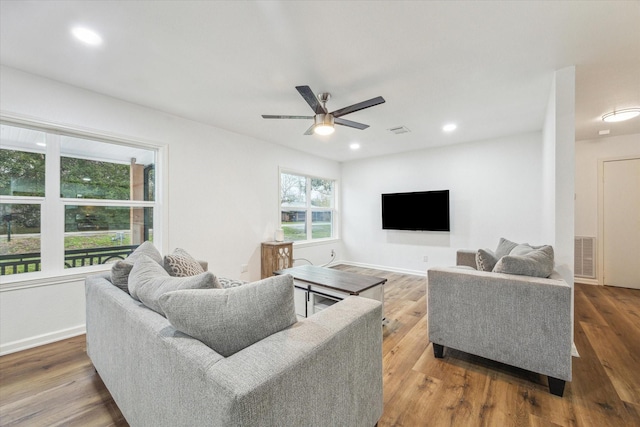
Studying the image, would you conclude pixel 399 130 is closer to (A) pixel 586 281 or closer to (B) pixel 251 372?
(B) pixel 251 372

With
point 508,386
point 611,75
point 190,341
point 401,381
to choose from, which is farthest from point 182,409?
point 611,75

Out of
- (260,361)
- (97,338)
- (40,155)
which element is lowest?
(97,338)

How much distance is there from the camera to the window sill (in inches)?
89.7

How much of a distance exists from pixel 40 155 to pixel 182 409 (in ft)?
9.64

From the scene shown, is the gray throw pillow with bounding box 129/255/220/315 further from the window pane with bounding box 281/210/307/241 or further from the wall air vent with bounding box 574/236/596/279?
the wall air vent with bounding box 574/236/596/279

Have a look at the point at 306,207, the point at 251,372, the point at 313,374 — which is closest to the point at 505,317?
the point at 313,374

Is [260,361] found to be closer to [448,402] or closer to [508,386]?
[448,402]

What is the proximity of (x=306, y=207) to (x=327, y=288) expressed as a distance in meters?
3.10

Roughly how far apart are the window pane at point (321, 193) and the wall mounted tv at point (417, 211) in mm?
1302

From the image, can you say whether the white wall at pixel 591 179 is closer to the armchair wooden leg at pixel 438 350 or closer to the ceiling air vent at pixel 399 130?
the ceiling air vent at pixel 399 130

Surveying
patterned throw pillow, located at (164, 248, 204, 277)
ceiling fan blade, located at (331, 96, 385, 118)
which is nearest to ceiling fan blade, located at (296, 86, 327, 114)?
ceiling fan blade, located at (331, 96, 385, 118)

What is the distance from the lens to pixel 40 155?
2.47 m

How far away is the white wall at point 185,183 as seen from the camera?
2330 millimetres

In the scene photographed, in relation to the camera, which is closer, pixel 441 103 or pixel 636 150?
pixel 441 103
